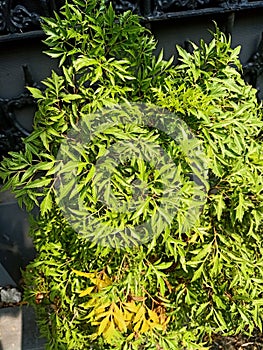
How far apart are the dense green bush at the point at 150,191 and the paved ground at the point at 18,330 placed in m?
0.63

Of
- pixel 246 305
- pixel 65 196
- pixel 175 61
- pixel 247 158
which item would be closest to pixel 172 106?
pixel 247 158

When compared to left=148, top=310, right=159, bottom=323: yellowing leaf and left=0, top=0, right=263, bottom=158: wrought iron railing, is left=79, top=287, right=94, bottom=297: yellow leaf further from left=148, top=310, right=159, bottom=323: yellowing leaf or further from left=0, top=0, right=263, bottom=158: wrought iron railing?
left=0, top=0, right=263, bottom=158: wrought iron railing

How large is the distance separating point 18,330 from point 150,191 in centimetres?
139

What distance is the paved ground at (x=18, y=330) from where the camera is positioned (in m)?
2.19

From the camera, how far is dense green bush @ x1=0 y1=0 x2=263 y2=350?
4.00 feet

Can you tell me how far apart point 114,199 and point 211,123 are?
0.31 m

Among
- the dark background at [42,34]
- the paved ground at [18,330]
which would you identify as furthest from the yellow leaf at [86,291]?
the dark background at [42,34]

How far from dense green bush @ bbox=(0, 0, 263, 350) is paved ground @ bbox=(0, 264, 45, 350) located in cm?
63

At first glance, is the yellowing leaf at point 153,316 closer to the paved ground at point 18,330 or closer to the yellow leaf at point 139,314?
the yellow leaf at point 139,314

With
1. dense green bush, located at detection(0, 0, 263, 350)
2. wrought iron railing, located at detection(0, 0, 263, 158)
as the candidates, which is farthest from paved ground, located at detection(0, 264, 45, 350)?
wrought iron railing, located at detection(0, 0, 263, 158)

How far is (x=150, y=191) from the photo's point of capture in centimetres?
119

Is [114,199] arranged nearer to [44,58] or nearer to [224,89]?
[224,89]

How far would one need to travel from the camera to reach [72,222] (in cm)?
135

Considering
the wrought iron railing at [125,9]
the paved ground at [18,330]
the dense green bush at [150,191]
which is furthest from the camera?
the paved ground at [18,330]
